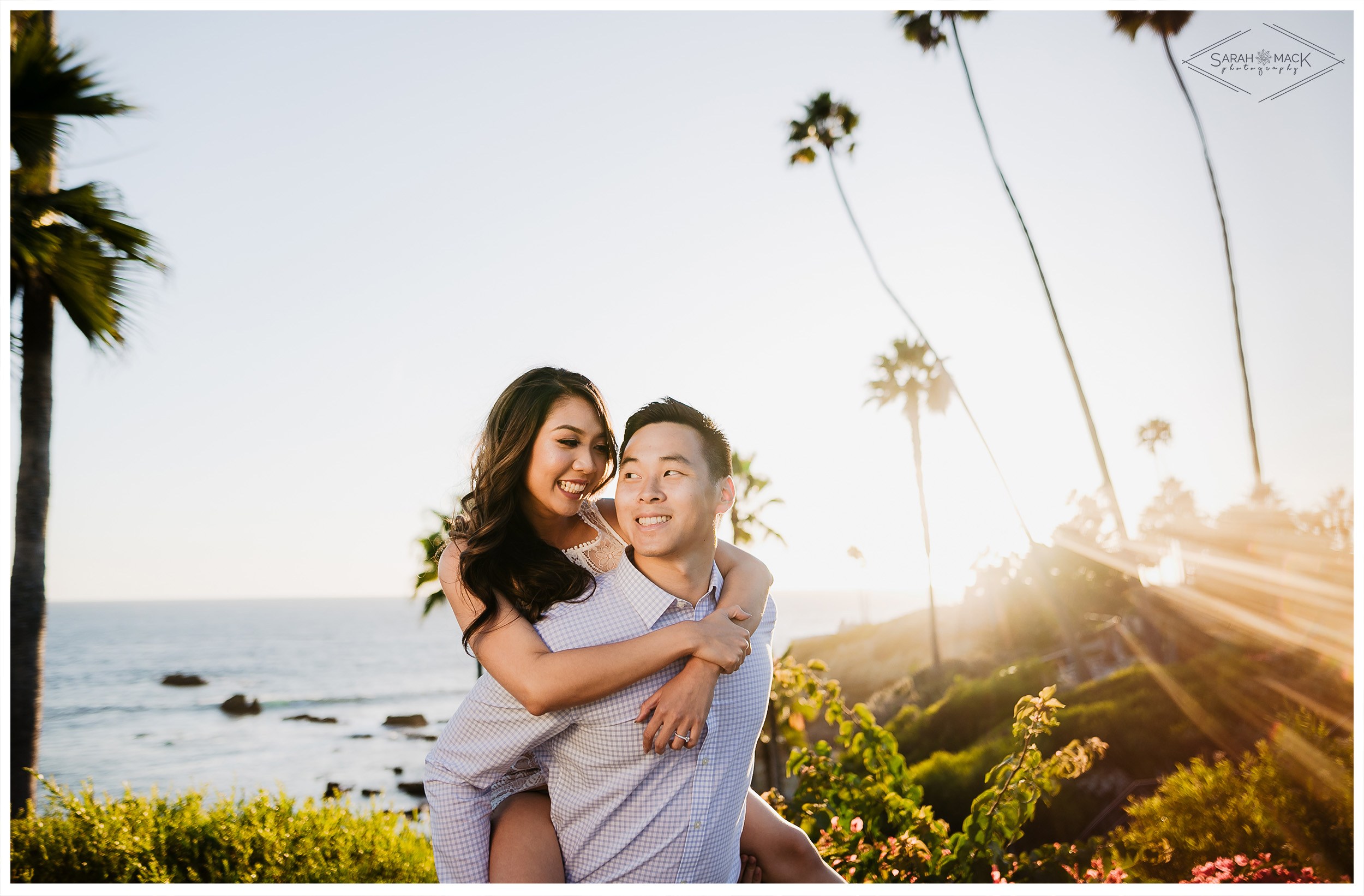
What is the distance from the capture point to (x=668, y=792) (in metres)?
2.24

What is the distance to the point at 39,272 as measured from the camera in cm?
749

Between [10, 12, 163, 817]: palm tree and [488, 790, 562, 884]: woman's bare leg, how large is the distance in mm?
6050

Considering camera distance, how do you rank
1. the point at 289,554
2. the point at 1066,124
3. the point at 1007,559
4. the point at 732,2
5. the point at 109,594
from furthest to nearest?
the point at 109,594, the point at 289,554, the point at 1007,559, the point at 1066,124, the point at 732,2

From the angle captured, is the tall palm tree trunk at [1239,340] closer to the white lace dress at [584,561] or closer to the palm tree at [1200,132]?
the palm tree at [1200,132]

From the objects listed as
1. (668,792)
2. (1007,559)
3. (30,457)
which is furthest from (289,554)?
(668,792)

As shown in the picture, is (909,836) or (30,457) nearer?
(909,836)

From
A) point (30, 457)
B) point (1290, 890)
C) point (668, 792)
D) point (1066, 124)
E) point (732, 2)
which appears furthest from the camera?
point (30, 457)

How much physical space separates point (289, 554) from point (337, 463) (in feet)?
221

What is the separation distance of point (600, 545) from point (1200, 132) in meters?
6.71

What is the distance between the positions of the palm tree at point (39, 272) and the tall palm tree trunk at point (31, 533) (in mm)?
11

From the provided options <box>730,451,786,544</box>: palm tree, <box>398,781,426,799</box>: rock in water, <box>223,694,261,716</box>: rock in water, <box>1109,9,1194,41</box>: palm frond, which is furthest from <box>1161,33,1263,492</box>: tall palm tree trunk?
<box>223,694,261,716</box>: rock in water

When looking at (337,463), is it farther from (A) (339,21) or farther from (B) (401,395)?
(A) (339,21)

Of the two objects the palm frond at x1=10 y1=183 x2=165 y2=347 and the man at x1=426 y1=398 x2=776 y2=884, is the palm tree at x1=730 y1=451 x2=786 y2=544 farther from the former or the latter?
the man at x1=426 y1=398 x2=776 y2=884

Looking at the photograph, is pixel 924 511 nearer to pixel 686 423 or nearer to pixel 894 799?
pixel 894 799
